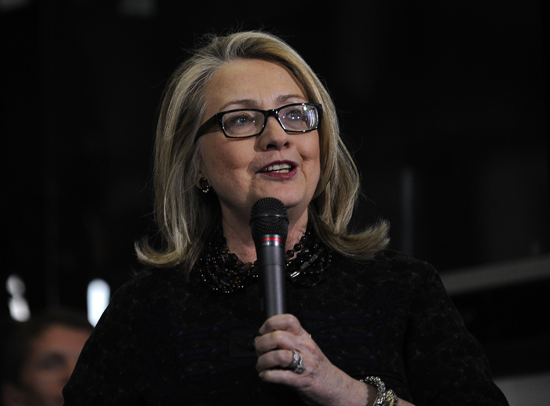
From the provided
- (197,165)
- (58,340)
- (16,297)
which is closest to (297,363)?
(197,165)

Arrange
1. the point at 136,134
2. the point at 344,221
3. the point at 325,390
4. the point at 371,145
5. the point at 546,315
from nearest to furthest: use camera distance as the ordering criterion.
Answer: the point at 325,390
the point at 344,221
the point at 546,315
the point at 371,145
the point at 136,134

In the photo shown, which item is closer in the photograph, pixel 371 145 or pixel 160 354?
pixel 160 354

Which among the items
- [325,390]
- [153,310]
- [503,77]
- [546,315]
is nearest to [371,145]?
[503,77]

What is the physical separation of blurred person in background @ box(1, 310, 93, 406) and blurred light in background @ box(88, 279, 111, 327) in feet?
3.96

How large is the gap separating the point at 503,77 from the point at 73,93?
2678 mm

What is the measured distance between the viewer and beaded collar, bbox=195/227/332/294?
1770 millimetres

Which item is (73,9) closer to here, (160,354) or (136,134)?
(136,134)

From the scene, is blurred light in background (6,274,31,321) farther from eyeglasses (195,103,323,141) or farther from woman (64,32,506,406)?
eyeglasses (195,103,323,141)

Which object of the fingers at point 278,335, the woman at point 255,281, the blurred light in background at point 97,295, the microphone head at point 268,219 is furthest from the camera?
the blurred light in background at point 97,295

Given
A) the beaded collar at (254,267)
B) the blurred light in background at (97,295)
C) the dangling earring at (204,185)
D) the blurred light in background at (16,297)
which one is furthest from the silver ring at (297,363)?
the blurred light in background at (16,297)

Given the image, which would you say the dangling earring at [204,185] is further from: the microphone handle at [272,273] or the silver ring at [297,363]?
the silver ring at [297,363]

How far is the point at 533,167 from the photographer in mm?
3043

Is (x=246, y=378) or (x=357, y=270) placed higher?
(x=357, y=270)

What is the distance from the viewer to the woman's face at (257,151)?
175 cm
